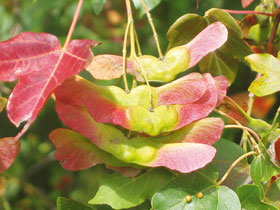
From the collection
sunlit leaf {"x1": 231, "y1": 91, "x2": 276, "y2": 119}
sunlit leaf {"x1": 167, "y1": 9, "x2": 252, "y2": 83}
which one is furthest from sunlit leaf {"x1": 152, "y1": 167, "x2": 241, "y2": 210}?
sunlit leaf {"x1": 231, "y1": 91, "x2": 276, "y2": 119}

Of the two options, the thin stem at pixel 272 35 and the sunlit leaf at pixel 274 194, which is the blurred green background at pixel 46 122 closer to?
the thin stem at pixel 272 35

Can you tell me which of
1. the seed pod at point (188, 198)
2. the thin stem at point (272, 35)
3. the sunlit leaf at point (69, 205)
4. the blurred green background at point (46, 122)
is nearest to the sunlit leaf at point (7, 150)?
the sunlit leaf at point (69, 205)

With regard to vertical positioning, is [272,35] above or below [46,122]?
above

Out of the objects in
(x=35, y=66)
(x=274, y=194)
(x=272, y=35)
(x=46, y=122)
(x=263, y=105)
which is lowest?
(x=46, y=122)

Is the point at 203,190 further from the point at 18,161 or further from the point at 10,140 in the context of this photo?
the point at 18,161

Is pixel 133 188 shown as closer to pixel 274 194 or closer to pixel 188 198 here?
→ pixel 188 198

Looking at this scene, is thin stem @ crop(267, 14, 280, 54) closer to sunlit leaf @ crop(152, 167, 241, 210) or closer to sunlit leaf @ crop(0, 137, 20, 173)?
sunlit leaf @ crop(152, 167, 241, 210)

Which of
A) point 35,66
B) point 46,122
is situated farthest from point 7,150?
point 46,122
